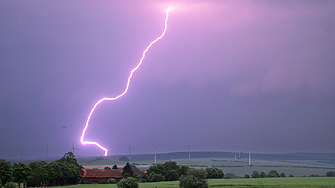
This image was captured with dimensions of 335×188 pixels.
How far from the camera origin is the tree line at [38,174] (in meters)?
78.5

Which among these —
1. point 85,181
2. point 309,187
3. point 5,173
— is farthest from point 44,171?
point 309,187

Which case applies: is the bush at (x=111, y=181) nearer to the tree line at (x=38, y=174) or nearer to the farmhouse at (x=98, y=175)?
the farmhouse at (x=98, y=175)

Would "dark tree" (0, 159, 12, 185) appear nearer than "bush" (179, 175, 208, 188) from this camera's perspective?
No

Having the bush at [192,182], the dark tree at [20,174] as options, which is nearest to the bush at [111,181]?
the dark tree at [20,174]

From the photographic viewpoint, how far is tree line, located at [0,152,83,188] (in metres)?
78.5

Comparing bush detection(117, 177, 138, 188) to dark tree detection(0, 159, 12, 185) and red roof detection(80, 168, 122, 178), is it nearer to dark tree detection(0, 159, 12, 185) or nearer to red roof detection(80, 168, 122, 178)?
dark tree detection(0, 159, 12, 185)

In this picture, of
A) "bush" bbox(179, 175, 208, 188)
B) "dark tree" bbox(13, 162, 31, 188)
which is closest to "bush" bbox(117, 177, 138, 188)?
"bush" bbox(179, 175, 208, 188)

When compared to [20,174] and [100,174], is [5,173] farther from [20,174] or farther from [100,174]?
[100,174]

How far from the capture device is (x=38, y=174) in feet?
282

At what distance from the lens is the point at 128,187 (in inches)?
2431

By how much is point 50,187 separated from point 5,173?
51.1 feet

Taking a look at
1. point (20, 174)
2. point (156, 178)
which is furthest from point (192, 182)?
point (156, 178)

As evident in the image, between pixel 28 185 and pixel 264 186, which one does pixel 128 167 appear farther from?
pixel 264 186

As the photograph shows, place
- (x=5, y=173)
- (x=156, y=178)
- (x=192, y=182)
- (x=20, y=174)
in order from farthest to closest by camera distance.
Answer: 1. (x=156, y=178)
2. (x=20, y=174)
3. (x=5, y=173)
4. (x=192, y=182)
